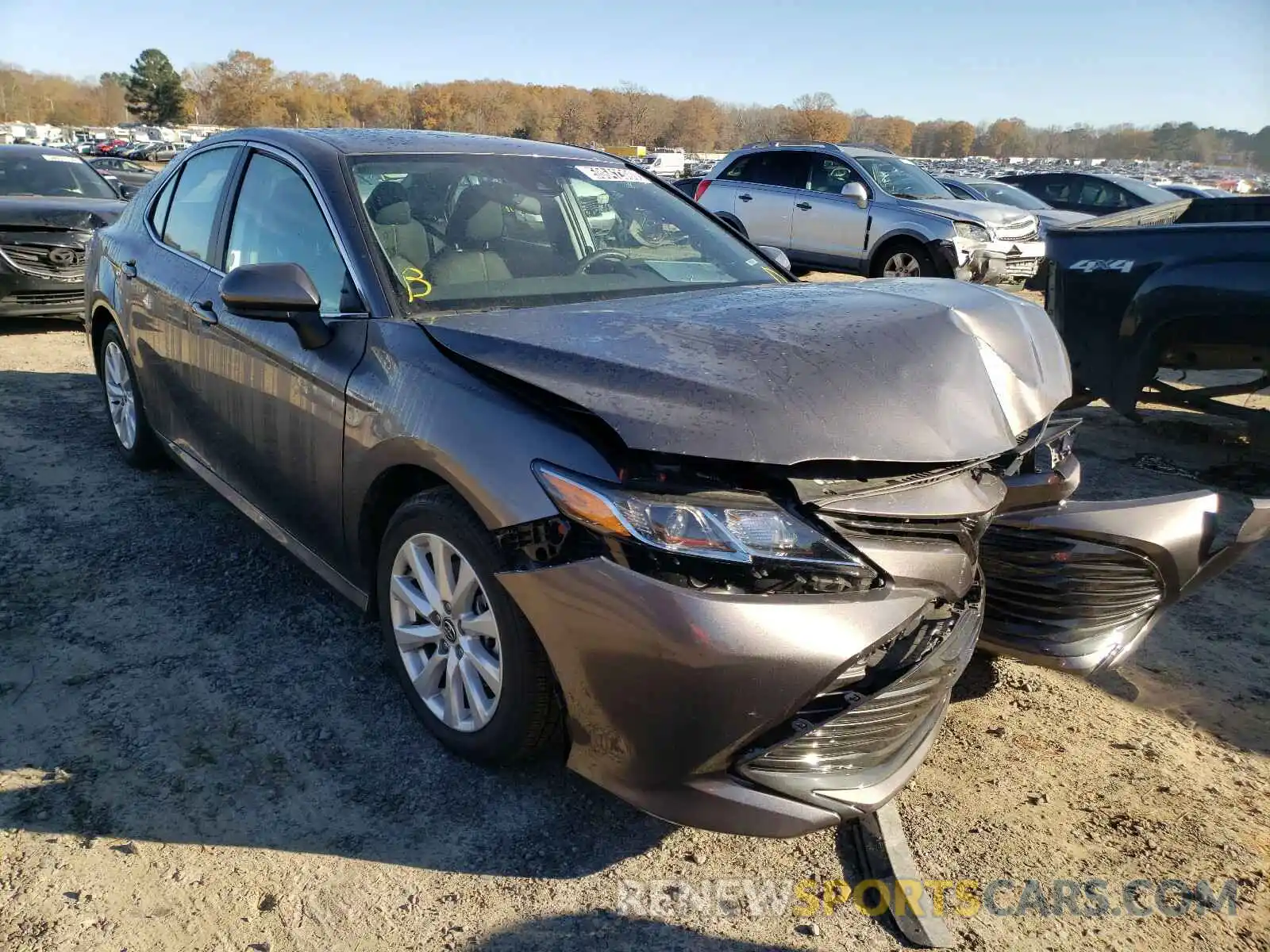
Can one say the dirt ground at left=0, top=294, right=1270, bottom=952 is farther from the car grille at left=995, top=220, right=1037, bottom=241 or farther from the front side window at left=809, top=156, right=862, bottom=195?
the front side window at left=809, top=156, right=862, bottom=195

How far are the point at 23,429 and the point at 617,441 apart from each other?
495 cm

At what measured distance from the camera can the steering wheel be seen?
3217mm

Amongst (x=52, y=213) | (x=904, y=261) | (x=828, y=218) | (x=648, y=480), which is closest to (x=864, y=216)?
(x=828, y=218)

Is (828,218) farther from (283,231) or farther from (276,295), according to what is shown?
(276,295)

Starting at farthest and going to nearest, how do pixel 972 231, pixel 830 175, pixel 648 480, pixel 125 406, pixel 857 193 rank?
1. pixel 830 175
2. pixel 857 193
3. pixel 972 231
4. pixel 125 406
5. pixel 648 480

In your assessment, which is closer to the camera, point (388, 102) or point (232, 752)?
point (232, 752)

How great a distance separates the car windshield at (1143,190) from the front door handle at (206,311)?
15.6 m

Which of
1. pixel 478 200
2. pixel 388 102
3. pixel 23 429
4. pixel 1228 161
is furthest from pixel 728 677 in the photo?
pixel 388 102

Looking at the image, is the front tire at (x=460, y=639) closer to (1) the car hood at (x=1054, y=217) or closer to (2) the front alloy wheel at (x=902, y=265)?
(2) the front alloy wheel at (x=902, y=265)

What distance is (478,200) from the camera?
126 inches

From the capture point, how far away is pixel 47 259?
827 centimetres

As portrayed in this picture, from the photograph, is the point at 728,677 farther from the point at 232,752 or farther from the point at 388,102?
the point at 388,102

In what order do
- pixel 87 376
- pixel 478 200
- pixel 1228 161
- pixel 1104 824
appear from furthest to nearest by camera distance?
1. pixel 1228 161
2. pixel 87 376
3. pixel 478 200
4. pixel 1104 824

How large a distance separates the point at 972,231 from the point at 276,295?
9910 mm
